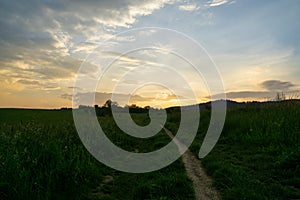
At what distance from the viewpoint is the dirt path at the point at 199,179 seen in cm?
657

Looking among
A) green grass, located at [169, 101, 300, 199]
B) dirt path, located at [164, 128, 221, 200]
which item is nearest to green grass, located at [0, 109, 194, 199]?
dirt path, located at [164, 128, 221, 200]

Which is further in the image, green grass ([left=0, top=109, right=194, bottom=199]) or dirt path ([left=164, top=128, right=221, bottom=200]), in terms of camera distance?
dirt path ([left=164, top=128, right=221, bottom=200])

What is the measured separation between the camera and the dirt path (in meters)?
6.57

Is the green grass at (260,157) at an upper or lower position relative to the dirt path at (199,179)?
upper

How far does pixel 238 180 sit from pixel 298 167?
2012 millimetres

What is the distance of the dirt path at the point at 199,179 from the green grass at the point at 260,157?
189 mm

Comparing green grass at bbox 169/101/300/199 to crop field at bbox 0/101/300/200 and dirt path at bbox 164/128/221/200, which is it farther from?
dirt path at bbox 164/128/221/200

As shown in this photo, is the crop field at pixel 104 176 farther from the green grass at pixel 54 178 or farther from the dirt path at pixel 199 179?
the dirt path at pixel 199 179

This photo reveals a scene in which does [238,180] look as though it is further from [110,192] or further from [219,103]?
[219,103]

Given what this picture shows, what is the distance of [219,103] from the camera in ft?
95.0

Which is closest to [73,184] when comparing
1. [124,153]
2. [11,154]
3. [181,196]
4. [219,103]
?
[11,154]

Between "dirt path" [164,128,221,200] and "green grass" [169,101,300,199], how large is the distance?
189mm

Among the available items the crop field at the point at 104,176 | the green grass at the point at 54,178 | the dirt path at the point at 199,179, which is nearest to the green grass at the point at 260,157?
the crop field at the point at 104,176

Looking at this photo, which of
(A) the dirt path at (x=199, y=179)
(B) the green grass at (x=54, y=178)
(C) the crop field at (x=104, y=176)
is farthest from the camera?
(A) the dirt path at (x=199, y=179)
